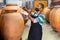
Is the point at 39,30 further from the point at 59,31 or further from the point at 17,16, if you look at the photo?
the point at 59,31

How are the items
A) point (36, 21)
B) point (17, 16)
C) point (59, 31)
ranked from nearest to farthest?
point (17, 16) < point (36, 21) < point (59, 31)

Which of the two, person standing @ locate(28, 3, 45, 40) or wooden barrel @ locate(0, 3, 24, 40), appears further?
person standing @ locate(28, 3, 45, 40)

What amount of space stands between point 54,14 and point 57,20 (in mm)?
221

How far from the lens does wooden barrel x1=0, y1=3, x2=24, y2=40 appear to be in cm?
200

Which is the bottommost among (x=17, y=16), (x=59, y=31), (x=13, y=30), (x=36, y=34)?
(x=59, y=31)

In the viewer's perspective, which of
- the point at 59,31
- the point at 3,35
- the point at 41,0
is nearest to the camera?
the point at 3,35

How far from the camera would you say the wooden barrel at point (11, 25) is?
1997 mm

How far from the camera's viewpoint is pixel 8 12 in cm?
220

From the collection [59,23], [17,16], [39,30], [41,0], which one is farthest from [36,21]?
[41,0]

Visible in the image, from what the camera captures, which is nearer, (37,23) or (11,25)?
(11,25)

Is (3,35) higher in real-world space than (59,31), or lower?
higher

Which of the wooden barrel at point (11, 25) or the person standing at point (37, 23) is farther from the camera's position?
the person standing at point (37, 23)

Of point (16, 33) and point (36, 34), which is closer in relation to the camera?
point (16, 33)

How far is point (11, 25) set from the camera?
2.03 m
